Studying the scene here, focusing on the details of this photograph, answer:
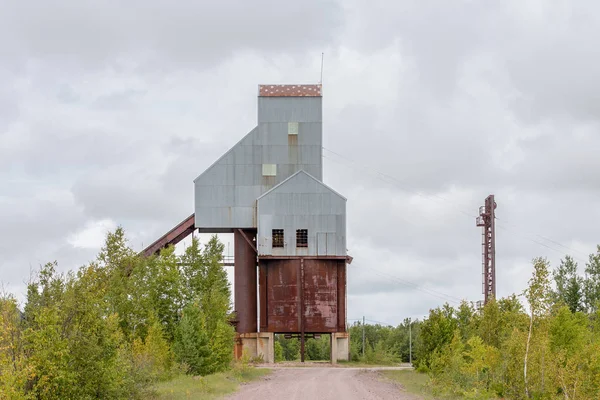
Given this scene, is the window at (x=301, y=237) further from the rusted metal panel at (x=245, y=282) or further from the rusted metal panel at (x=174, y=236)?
the rusted metal panel at (x=174, y=236)

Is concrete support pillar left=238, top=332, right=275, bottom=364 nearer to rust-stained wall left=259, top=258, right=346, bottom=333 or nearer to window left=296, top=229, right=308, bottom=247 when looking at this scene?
rust-stained wall left=259, top=258, right=346, bottom=333

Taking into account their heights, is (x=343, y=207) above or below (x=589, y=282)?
above

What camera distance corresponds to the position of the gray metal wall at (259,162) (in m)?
75.8

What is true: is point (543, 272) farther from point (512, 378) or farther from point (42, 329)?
point (42, 329)

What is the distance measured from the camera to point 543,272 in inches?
1302

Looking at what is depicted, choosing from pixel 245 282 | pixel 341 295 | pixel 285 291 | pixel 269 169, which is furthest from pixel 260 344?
pixel 269 169

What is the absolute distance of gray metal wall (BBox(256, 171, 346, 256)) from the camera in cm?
7388

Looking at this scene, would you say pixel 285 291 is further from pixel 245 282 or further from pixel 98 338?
pixel 98 338

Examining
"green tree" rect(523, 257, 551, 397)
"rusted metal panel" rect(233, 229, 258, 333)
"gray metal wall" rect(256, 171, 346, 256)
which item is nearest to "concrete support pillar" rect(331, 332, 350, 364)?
"rusted metal panel" rect(233, 229, 258, 333)

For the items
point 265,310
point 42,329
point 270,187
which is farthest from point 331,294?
point 42,329

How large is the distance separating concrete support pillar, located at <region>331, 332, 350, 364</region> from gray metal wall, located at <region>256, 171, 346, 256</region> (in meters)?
7.77

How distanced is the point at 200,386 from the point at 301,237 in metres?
32.9

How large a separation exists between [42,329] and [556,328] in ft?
94.0

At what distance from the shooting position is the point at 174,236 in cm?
7706
